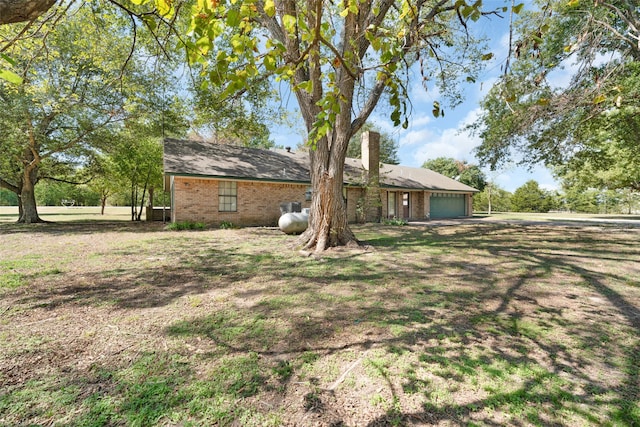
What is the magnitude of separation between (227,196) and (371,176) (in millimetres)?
8546

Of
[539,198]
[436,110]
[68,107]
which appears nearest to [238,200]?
→ [68,107]

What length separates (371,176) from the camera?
17.7m

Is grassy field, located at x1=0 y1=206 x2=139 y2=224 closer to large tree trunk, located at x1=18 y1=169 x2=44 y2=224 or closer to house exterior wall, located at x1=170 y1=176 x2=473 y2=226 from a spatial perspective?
large tree trunk, located at x1=18 y1=169 x2=44 y2=224

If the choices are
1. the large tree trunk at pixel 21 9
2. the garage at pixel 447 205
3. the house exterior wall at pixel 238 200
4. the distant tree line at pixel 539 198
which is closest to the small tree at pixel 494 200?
the distant tree line at pixel 539 198

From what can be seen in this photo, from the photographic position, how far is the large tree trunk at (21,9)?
1.72m

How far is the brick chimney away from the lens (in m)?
17.6

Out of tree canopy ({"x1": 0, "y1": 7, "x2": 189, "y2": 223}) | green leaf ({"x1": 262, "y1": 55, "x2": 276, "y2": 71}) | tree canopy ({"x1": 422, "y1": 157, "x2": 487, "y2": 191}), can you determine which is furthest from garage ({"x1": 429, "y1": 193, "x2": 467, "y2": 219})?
green leaf ({"x1": 262, "y1": 55, "x2": 276, "y2": 71})

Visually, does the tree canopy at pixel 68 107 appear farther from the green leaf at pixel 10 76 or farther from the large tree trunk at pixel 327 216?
the green leaf at pixel 10 76

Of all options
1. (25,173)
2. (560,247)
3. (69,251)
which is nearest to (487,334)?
(560,247)

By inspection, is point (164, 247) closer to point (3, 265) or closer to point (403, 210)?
point (3, 265)

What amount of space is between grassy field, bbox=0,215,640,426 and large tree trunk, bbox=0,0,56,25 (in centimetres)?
263

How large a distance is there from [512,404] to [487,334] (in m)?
1.17

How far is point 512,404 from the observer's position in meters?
2.19

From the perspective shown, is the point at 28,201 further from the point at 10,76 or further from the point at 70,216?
the point at 10,76
